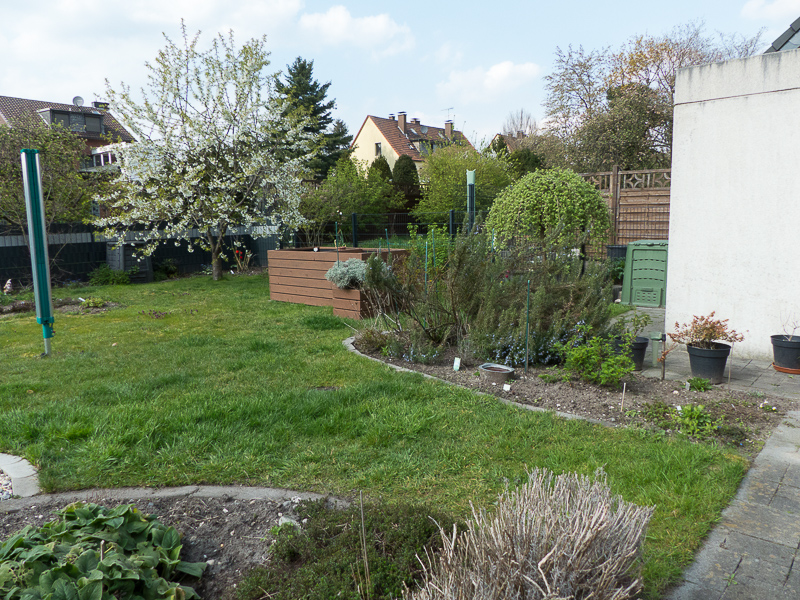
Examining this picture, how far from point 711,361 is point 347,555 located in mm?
4115

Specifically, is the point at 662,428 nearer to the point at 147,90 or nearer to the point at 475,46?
the point at 475,46

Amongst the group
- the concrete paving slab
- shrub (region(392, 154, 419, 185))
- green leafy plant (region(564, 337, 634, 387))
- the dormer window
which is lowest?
the concrete paving slab

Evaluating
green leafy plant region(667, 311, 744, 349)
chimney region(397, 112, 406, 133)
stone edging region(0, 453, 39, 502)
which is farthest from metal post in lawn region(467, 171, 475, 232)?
chimney region(397, 112, 406, 133)

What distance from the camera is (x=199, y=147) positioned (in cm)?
1279

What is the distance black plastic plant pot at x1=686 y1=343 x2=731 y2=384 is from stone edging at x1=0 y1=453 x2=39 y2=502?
5.08m

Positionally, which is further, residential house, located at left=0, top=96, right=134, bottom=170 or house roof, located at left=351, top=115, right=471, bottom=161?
house roof, located at left=351, top=115, right=471, bottom=161

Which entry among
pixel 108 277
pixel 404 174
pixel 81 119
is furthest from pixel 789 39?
pixel 81 119

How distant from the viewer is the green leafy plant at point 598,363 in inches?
170

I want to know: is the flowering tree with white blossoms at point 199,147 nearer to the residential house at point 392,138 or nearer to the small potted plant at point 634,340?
the small potted plant at point 634,340

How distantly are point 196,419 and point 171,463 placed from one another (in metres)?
0.68

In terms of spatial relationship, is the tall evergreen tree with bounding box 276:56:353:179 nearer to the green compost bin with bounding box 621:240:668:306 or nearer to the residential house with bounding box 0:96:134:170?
the residential house with bounding box 0:96:134:170

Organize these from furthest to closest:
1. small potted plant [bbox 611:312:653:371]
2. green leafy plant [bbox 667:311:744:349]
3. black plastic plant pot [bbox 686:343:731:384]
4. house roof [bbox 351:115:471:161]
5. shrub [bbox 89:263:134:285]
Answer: house roof [bbox 351:115:471:161], shrub [bbox 89:263:134:285], small potted plant [bbox 611:312:653:371], green leafy plant [bbox 667:311:744:349], black plastic plant pot [bbox 686:343:731:384]

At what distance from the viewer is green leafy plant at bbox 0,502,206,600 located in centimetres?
180

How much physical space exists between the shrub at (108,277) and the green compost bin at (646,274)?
11.2m
